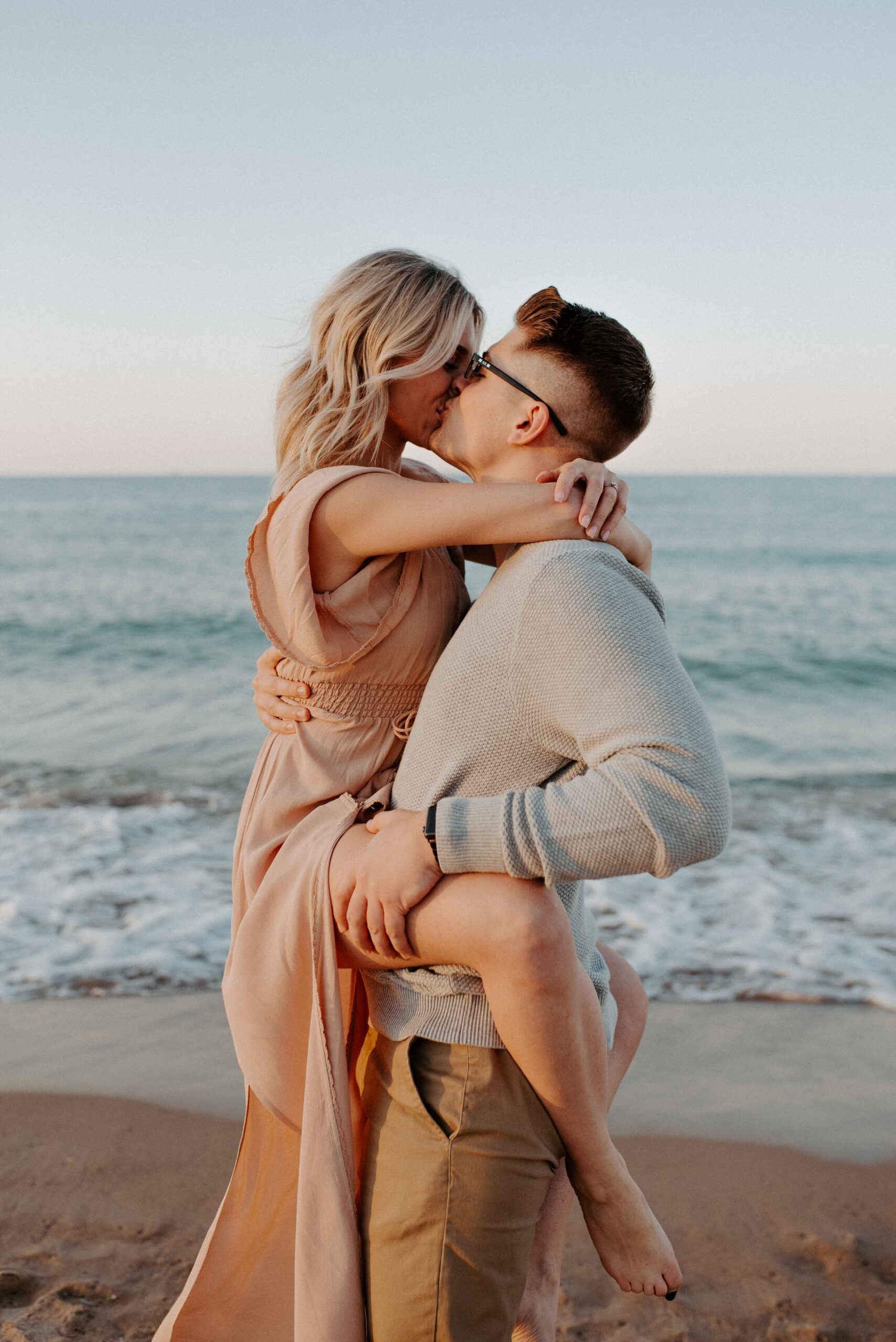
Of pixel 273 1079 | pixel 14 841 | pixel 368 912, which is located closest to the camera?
pixel 368 912

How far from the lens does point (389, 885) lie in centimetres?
186

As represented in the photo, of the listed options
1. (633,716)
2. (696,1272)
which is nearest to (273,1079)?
(633,716)

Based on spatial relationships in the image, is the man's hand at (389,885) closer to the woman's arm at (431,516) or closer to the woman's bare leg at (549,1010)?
the woman's bare leg at (549,1010)

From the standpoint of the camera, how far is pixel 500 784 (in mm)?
1922

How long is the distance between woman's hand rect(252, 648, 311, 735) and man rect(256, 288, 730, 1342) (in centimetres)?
31

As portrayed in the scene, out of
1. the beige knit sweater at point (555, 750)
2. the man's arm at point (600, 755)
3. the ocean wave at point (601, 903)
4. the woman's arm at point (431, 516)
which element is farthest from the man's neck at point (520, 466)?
the ocean wave at point (601, 903)

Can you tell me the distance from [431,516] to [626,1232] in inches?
57.2

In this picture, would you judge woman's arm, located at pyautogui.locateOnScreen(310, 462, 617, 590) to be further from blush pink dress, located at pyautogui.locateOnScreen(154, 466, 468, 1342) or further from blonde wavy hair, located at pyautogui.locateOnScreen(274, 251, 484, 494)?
blonde wavy hair, located at pyautogui.locateOnScreen(274, 251, 484, 494)

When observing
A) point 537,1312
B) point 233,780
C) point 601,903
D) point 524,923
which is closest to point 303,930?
point 524,923

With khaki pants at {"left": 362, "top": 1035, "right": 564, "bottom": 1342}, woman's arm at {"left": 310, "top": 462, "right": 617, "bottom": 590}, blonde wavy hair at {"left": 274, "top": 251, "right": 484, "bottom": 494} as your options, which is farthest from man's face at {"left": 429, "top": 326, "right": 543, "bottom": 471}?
khaki pants at {"left": 362, "top": 1035, "right": 564, "bottom": 1342}

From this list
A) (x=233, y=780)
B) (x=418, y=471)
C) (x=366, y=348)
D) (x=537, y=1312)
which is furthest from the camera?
(x=233, y=780)

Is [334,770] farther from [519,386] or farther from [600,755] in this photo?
[519,386]

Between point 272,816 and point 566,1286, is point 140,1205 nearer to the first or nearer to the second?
point 566,1286

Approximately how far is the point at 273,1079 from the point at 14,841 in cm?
503
